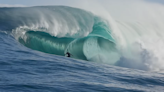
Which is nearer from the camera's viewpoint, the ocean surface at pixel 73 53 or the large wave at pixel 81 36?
the ocean surface at pixel 73 53

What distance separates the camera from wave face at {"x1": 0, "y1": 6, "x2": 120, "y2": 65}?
1592 cm

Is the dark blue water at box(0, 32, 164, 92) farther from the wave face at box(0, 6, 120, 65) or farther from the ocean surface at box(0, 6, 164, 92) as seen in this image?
the wave face at box(0, 6, 120, 65)

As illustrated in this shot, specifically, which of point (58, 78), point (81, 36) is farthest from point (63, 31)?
point (58, 78)

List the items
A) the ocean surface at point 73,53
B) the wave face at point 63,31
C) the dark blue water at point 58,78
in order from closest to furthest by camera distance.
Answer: the dark blue water at point 58,78 < the ocean surface at point 73,53 < the wave face at point 63,31

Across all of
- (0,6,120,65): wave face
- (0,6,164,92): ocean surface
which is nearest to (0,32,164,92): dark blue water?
(0,6,164,92): ocean surface

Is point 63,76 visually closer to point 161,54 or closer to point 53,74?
point 53,74

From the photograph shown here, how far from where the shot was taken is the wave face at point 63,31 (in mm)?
15922

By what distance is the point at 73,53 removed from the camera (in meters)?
16.7

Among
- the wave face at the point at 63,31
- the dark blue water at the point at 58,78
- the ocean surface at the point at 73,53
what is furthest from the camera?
the wave face at the point at 63,31

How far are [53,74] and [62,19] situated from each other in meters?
10.3

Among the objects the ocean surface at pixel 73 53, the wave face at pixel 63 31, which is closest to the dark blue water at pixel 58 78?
the ocean surface at pixel 73 53

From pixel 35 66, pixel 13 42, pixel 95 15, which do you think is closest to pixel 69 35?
pixel 95 15

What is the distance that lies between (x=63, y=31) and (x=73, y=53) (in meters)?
1.59

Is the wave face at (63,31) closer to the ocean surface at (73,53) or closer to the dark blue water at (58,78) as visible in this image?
the ocean surface at (73,53)
